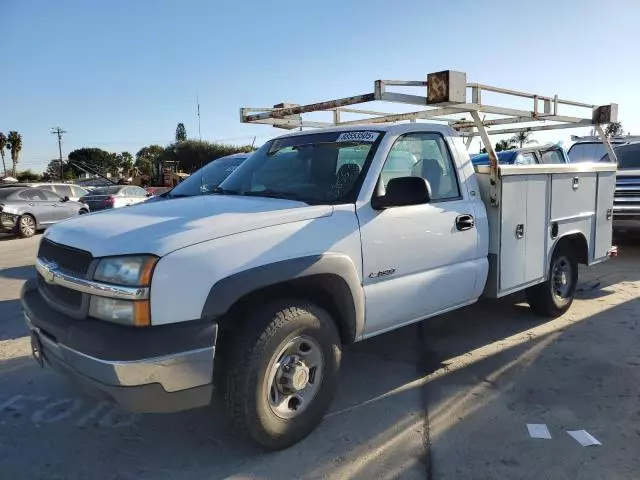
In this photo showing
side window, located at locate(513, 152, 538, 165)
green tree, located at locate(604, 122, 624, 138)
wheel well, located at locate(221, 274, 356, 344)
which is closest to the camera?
wheel well, located at locate(221, 274, 356, 344)

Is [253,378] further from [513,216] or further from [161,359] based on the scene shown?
[513,216]

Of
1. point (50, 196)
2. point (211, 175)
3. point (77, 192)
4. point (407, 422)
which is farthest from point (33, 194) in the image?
point (407, 422)

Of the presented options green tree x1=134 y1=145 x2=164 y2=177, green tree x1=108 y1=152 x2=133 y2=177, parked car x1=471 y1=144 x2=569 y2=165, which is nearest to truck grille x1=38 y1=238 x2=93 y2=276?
parked car x1=471 y1=144 x2=569 y2=165

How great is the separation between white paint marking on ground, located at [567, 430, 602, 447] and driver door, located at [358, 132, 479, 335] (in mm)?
1226

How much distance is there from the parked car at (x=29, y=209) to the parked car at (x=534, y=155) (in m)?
12.5

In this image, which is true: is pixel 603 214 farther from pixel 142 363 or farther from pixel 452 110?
pixel 142 363

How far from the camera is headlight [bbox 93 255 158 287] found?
2572 mm

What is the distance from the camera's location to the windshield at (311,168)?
363 centimetres

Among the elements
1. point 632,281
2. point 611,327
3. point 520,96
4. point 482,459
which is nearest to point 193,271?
point 482,459

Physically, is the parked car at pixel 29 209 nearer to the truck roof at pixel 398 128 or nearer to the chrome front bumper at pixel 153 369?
the truck roof at pixel 398 128

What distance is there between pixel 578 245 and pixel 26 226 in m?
14.9

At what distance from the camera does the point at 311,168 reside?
391 cm

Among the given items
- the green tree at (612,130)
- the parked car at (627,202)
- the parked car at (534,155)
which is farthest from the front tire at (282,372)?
the parked car at (627,202)

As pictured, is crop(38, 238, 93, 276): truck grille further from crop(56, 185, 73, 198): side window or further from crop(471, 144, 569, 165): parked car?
crop(56, 185, 73, 198): side window
